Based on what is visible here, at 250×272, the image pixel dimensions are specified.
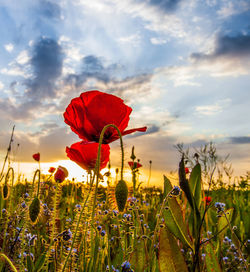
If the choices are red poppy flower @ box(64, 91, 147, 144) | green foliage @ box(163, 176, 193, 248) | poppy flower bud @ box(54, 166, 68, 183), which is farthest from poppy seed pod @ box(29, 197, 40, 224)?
green foliage @ box(163, 176, 193, 248)

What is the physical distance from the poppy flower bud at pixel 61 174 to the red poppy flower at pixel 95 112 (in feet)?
2.24

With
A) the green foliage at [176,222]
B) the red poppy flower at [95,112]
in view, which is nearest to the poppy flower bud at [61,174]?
the red poppy flower at [95,112]

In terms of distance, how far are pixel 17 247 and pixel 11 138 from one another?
1229 millimetres

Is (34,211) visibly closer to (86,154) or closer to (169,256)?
(86,154)

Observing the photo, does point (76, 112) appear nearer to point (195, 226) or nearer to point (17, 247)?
point (195, 226)

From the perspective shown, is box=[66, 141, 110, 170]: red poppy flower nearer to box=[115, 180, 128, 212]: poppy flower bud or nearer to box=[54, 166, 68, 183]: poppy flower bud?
box=[115, 180, 128, 212]: poppy flower bud

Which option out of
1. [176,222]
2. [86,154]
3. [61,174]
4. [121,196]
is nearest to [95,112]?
[86,154]

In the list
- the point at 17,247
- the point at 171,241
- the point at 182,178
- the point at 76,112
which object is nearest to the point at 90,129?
the point at 76,112

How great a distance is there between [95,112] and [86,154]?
0.29 meters

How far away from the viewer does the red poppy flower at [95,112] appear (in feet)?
4.29

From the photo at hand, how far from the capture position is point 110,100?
1.31 metres

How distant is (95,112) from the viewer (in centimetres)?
132

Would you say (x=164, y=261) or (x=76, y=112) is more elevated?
(x=76, y=112)

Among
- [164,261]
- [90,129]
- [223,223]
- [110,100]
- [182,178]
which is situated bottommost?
[164,261]
